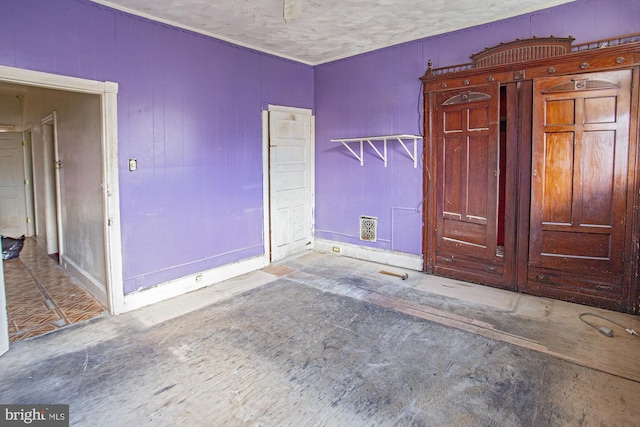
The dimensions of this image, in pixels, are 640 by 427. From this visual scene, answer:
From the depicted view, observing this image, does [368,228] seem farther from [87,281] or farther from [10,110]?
[10,110]

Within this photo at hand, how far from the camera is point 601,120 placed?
334 centimetres

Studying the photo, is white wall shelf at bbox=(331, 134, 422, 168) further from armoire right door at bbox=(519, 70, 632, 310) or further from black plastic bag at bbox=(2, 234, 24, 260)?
black plastic bag at bbox=(2, 234, 24, 260)

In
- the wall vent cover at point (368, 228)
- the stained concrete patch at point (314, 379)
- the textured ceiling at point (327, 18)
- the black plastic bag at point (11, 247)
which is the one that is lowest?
the stained concrete patch at point (314, 379)

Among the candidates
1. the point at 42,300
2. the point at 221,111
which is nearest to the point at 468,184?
the point at 221,111

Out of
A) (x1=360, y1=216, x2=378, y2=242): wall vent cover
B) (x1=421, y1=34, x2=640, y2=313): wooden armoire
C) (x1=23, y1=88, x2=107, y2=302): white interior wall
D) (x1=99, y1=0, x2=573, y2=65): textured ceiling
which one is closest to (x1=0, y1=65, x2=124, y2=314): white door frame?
(x1=23, y1=88, x2=107, y2=302): white interior wall

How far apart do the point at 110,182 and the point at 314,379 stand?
2.53m

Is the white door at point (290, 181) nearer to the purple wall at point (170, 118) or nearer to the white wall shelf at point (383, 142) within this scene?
the purple wall at point (170, 118)

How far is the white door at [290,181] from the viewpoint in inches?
199

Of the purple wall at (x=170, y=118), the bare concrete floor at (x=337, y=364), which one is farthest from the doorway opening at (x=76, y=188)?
the bare concrete floor at (x=337, y=364)

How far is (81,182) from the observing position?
4055mm

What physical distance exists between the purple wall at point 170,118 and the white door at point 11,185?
4.83 meters

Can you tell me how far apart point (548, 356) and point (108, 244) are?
378cm

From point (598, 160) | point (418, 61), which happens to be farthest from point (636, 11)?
point (418, 61)

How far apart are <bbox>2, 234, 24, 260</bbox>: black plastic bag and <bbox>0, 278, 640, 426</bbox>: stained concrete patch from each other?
3.40 meters
